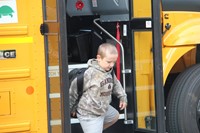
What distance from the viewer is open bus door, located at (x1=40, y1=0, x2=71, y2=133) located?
122 inches

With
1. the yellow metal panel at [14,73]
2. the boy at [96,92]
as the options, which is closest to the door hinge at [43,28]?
the yellow metal panel at [14,73]

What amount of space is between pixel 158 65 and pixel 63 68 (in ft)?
2.50

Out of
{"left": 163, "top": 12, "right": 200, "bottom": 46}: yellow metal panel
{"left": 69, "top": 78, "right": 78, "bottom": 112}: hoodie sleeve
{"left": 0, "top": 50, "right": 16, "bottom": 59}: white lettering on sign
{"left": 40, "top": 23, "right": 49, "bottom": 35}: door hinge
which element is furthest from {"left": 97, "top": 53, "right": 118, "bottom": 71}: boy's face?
{"left": 163, "top": 12, "right": 200, "bottom": 46}: yellow metal panel

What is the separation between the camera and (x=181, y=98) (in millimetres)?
4047

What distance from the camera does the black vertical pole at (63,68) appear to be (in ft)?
10.2

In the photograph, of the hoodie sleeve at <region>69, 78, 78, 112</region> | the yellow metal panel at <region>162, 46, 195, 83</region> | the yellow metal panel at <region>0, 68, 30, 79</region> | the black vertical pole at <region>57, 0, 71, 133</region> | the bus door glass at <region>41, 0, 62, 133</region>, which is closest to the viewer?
the black vertical pole at <region>57, 0, 71, 133</region>

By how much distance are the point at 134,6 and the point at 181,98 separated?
0.84m

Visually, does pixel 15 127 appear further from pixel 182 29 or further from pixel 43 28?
pixel 182 29

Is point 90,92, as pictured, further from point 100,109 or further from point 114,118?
point 114,118

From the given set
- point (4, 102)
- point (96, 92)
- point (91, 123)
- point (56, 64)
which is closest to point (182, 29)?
point (96, 92)

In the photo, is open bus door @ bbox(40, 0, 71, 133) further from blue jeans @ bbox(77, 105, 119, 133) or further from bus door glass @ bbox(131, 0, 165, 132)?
bus door glass @ bbox(131, 0, 165, 132)

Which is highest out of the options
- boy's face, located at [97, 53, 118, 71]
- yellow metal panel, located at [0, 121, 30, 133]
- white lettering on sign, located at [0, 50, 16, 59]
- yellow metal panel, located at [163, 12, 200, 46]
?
yellow metal panel, located at [163, 12, 200, 46]

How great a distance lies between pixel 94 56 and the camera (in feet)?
Result: 14.4

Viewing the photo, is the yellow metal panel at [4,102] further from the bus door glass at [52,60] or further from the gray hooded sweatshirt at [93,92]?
the gray hooded sweatshirt at [93,92]
